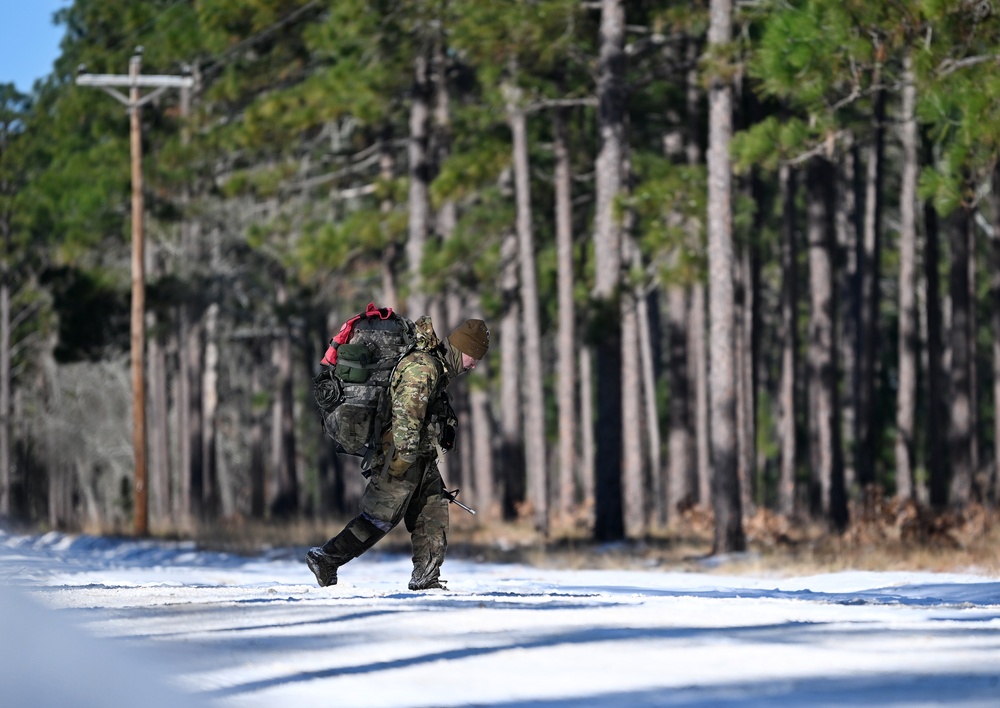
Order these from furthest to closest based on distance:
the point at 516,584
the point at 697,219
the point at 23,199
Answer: the point at 23,199 → the point at 697,219 → the point at 516,584

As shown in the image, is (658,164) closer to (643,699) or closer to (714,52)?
(714,52)

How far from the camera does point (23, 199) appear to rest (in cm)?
4603

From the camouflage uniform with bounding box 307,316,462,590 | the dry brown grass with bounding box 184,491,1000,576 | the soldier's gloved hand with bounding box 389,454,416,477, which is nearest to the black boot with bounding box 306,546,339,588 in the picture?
the camouflage uniform with bounding box 307,316,462,590

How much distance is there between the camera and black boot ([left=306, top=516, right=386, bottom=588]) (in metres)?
9.78

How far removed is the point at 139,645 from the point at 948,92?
11.2m

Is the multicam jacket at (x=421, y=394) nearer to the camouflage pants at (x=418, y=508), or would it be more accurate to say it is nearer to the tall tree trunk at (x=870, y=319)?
the camouflage pants at (x=418, y=508)

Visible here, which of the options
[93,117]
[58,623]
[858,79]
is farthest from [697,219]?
[93,117]

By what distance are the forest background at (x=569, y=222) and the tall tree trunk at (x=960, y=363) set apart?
7 centimetres

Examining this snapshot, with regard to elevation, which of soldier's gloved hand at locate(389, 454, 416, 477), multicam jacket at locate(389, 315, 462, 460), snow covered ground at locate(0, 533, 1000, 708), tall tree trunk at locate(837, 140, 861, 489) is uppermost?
tall tree trunk at locate(837, 140, 861, 489)

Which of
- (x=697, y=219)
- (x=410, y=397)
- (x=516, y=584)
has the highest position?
(x=697, y=219)

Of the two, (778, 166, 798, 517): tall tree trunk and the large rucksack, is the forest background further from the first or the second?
the large rucksack

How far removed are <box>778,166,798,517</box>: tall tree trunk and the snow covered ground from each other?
69.0 feet

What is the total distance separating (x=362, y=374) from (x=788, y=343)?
23503mm

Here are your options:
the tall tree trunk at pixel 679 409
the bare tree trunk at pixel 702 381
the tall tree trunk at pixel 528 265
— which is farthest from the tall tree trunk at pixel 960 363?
the tall tree trunk at pixel 528 265
